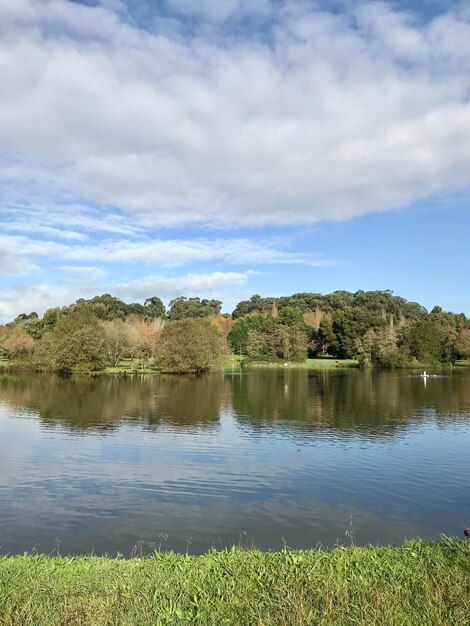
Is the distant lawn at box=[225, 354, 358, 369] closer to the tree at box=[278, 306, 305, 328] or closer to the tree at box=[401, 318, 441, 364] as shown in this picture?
the tree at box=[401, 318, 441, 364]

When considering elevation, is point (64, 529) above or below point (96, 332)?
below

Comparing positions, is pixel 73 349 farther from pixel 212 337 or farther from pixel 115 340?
pixel 212 337

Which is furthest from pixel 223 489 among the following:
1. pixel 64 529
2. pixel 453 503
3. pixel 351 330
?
pixel 351 330

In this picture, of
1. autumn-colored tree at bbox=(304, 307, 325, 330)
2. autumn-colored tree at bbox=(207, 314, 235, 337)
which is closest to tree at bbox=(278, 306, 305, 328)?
autumn-colored tree at bbox=(304, 307, 325, 330)

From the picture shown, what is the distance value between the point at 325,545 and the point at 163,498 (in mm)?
5068

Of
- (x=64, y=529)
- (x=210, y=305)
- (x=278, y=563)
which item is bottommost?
(x=64, y=529)

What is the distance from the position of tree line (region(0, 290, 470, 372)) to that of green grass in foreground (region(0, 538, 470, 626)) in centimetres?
6181

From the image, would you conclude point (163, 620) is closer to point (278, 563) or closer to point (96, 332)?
point (278, 563)

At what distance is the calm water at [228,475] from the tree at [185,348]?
35267 millimetres

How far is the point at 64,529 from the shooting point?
37.7 feet

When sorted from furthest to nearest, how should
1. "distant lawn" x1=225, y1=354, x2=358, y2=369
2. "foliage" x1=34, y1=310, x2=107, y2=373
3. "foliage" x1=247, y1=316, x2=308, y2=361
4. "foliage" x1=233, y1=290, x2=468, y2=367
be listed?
"foliage" x1=247, y1=316, x2=308, y2=361 → "distant lawn" x1=225, y1=354, x2=358, y2=369 → "foliage" x1=233, y1=290, x2=468, y2=367 → "foliage" x1=34, y1=310, x2=107, y2=373

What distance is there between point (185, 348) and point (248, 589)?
63599 millimetres

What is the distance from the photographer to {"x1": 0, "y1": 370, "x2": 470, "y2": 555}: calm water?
37.2 ft

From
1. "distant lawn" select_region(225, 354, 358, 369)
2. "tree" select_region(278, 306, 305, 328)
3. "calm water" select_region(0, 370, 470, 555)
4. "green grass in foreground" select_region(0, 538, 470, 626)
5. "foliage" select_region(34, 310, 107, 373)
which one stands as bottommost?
"calm water" select_region(0, 370, 470, 555)
